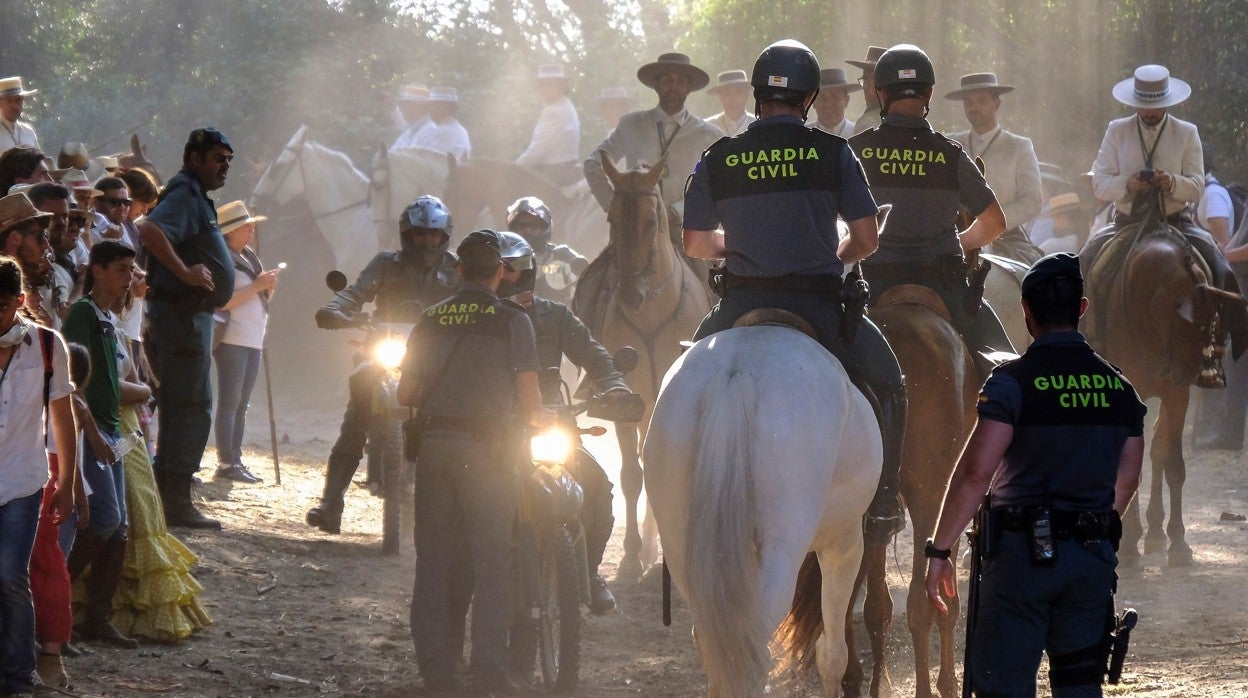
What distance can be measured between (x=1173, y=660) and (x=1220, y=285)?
4.03 metres

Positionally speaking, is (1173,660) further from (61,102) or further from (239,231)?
(61,102)

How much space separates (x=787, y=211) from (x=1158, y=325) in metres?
5.99

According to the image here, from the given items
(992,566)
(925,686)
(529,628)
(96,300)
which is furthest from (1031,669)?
(96,300)

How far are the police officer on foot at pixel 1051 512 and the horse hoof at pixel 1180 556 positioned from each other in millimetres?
6433

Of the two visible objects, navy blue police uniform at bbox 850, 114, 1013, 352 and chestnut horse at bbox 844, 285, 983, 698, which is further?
navy blue police uniform at bbox 850, 114, 1013, 352

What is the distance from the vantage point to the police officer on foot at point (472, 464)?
309 inches

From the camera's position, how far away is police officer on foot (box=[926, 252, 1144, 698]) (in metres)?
5.07

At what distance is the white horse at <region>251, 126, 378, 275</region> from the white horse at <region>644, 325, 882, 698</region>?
18.3 metres

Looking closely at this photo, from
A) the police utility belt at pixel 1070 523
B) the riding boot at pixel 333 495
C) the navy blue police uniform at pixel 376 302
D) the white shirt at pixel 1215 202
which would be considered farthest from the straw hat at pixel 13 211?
the white shirt at pixel 1215 202

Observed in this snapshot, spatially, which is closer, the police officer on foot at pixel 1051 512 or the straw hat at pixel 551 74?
the police officer on foot at pixel 1051 512

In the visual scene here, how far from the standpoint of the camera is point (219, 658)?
8.21 m

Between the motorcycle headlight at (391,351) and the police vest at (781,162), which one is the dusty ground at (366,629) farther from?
the police vest at (781,162)

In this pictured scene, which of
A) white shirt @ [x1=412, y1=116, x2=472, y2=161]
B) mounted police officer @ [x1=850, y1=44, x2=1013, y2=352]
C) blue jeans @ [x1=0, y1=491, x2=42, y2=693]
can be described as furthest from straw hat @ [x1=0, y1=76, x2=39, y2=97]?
white shirt @ [x1=412, y1=116, x2=472, y2=161]

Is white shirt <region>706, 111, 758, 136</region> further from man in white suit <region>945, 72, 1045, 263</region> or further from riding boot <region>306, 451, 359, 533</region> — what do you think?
riding boot <region>306, 451, 359, 533</region>
